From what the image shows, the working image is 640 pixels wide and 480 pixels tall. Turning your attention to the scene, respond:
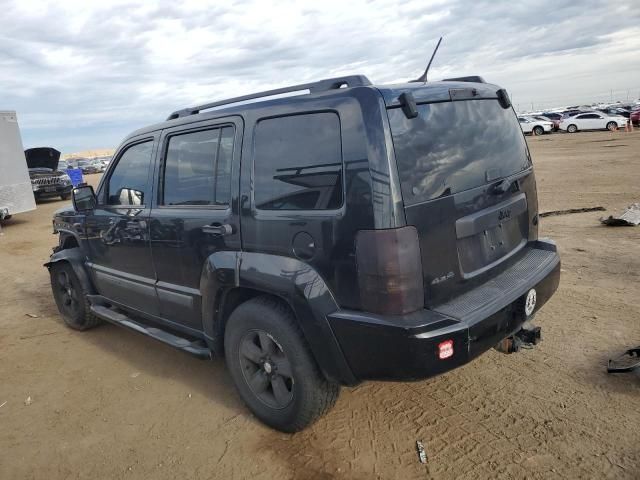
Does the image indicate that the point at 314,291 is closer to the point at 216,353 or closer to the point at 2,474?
the point at 216,353

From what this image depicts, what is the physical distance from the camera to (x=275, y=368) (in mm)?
2967

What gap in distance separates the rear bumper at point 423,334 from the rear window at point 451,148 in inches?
23.1

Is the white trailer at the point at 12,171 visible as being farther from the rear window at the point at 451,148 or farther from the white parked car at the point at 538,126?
the white parked car at the point at 538,126

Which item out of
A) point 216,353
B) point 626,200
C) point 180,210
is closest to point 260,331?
point 216,353

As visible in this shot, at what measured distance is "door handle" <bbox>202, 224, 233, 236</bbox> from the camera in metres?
3.02

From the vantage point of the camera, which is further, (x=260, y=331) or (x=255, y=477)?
(x=260, y=331)

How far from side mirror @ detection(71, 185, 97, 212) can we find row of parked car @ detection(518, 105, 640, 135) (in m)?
33.1

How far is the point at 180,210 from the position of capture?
135 inches

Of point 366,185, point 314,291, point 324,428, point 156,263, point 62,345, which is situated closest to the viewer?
point 366,185

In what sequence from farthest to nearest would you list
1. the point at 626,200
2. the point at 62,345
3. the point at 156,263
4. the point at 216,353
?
1. the point at 626,200
2. the point at 62,345
3. the point at 156,263
4. the point at 216,353

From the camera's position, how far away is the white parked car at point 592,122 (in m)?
33.2

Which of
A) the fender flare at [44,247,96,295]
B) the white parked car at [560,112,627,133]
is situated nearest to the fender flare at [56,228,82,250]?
the fender flare at [44,247,96,295]

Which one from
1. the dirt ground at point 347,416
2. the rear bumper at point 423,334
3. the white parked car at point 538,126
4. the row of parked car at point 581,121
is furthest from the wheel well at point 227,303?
the white parked car at point 538,126

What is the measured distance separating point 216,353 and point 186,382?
65 centimetres
